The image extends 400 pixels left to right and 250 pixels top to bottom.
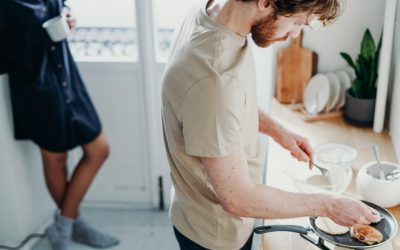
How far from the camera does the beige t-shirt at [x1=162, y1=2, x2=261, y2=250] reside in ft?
→ 3.24

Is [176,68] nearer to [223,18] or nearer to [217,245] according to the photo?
[223,18]

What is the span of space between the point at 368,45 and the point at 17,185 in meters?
1.64

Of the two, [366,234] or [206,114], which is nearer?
[206,114]

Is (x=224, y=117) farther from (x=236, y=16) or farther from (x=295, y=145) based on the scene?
(x=295, y=145)

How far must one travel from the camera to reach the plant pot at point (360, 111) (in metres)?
1.86

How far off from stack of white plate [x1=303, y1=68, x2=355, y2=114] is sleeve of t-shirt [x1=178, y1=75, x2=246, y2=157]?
1.01 metres

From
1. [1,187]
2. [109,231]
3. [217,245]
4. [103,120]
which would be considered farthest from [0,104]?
[217,245]

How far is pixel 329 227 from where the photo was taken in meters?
1.21

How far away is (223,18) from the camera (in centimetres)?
106

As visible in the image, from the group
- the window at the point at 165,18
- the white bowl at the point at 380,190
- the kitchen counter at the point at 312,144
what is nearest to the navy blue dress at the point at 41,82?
the window at the point at 165,18

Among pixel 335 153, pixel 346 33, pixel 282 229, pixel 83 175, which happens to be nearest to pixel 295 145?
pixel 335 153

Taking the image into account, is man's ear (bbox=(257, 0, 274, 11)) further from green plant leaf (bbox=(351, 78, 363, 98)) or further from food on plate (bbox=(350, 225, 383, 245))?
green plant leaf (bbox=(351, 78, 363, 98))

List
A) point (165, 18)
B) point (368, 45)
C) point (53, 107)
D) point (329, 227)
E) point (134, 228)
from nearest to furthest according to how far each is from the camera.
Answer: point (329, 227)
point (368, 45)
point (53, 107)
point (165, 18)
point (134, 228)

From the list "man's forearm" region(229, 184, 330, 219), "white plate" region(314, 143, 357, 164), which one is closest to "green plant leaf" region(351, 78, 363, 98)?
"white plate" region(314, 143, 357, 164)
